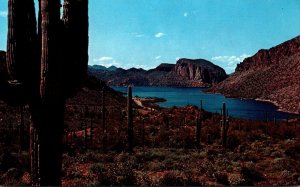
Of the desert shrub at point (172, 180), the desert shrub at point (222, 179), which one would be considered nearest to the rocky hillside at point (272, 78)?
the desert shrub at point (222, 179)

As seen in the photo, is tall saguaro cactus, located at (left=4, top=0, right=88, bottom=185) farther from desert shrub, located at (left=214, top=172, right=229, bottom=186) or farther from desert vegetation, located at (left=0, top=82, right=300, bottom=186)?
desert shrub, located at (left=214, top=172, right=229, bottom=186)

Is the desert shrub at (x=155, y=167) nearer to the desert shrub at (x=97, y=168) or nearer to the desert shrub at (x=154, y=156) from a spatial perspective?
the desert shrub at (x=97, y=168)

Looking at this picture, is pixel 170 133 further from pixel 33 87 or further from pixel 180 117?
pixel 33 87

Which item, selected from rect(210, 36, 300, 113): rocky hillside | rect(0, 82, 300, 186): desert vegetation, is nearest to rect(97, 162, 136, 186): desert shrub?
rect(0, 82, 300, 186): desert vegetation

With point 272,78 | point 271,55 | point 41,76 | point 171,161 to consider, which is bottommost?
point 171,161

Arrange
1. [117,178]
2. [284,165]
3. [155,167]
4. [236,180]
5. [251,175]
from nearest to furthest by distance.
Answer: [117,178] → [236,180] → [251,175] → [155,167] → [284,165]

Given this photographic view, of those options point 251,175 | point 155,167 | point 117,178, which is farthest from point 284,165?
point 117,178

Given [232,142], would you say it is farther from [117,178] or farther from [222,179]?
[117,178]
